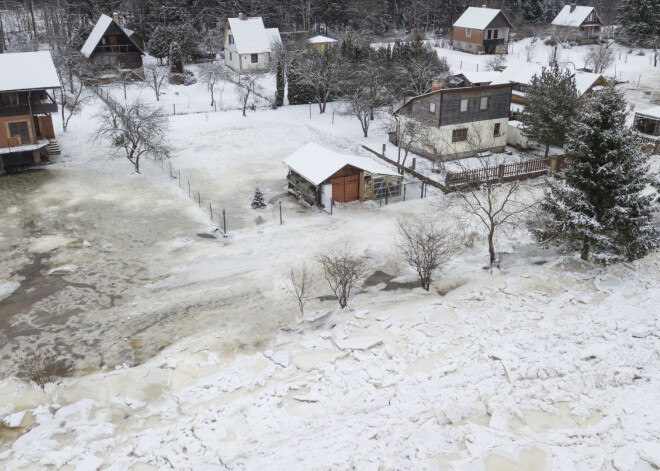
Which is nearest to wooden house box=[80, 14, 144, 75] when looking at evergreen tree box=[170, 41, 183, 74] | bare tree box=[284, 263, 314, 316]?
evergreen tree box=[170, 41, 183, 74]

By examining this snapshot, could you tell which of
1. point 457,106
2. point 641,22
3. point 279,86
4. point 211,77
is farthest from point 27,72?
point 641,22

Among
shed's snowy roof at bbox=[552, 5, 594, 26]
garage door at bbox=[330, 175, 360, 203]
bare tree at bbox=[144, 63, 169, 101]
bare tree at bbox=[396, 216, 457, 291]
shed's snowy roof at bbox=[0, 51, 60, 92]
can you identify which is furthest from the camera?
shed's snowy roof at bbox=[552, 5, 594, 26]

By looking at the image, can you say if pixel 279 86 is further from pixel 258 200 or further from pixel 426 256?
pixel 426 256

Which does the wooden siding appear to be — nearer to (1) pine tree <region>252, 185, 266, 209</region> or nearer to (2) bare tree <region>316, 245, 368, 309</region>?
(1) pine tree <region>252, 185, 266, 209</region>

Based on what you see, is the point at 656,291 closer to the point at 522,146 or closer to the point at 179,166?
the point at 522,146

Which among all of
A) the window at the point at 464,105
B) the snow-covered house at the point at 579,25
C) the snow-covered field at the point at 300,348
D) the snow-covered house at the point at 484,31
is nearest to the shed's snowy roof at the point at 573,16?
the snow-covered house at the point at 579,25

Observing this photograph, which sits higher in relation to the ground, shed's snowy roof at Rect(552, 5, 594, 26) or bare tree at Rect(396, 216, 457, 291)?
shed's snowy roof at Rect(552, 5, 594, 26)

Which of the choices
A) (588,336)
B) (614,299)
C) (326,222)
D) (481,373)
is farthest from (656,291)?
(326,222)
